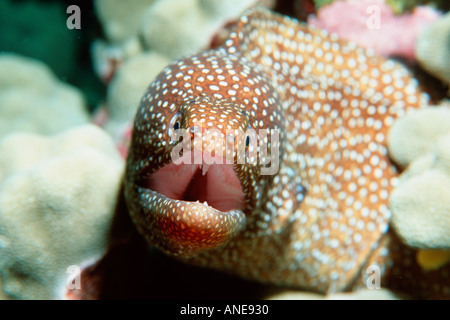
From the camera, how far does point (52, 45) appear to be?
239 inches

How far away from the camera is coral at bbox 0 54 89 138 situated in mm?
4766

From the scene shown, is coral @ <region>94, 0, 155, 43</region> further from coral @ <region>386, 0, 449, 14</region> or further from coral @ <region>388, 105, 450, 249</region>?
coral @ <region>388, 105, 450, 249</region>

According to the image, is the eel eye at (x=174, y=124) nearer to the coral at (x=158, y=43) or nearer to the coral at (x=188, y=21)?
the coral at (x=158, y=43)

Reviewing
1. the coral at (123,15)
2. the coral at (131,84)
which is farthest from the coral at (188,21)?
the coral at (123,15)

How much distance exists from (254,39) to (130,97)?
1.81 metres

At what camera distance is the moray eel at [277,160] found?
221 centimetres

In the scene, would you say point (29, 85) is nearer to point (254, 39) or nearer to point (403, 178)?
point (254, 39)

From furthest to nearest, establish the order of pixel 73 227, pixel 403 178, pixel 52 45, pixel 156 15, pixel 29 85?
pixel 52 45
pixel 29 85
pixel 156 15
pixel 403 178
pixel 73 227

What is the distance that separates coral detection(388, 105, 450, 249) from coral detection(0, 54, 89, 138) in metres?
3.98

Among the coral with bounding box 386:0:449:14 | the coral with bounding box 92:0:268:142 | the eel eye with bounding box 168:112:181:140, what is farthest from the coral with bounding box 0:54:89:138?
the coral with bounding box 386:0:449:14

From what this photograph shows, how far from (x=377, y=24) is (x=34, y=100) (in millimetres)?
4265

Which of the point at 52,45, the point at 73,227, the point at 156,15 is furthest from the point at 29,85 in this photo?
the point at 73,227

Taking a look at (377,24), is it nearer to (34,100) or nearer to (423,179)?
(423,179)
